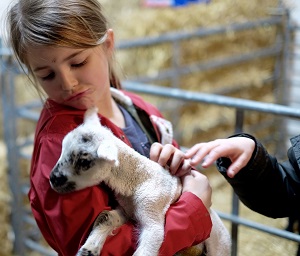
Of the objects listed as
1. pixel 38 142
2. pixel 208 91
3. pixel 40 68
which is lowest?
pixel 208 91

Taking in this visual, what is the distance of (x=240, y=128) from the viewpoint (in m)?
1.47

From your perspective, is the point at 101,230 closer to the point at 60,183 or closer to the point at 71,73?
the point at 60,183

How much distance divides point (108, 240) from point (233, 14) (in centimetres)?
295

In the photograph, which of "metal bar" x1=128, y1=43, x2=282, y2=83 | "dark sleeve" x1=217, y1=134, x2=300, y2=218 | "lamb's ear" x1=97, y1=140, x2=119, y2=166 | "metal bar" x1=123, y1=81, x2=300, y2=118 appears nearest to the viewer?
"lamb's ear" x1=97, y1=140, x2=119, y2=166

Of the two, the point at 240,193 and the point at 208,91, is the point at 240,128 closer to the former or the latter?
the point at 240,193

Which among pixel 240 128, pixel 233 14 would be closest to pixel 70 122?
pixel 240 128

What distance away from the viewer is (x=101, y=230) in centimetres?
88

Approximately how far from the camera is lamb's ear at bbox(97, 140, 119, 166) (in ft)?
2.73

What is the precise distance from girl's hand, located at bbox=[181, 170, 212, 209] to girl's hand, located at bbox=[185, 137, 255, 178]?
0.04 metres

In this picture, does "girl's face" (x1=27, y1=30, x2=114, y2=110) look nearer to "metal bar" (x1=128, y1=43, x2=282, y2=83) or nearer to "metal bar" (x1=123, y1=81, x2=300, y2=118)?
"metal bar" (x1=123, y1=81, x2=300, y2=118)

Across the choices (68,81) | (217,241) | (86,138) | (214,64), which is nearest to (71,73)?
(68,81)

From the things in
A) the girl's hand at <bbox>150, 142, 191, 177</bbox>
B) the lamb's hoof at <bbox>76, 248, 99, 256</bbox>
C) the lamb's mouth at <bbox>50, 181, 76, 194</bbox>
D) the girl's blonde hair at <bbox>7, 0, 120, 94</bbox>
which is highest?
the girl's blonde hair at <bbox>7, 0, 120, 94</bbox>

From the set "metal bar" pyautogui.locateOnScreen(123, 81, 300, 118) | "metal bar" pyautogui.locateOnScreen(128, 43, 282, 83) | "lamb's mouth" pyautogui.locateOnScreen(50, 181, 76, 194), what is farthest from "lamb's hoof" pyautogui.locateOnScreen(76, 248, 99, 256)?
"metal bar" pyautogui.locateOnScreen(128, 43, 282, 83)

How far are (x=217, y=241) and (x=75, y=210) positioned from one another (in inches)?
12.1
